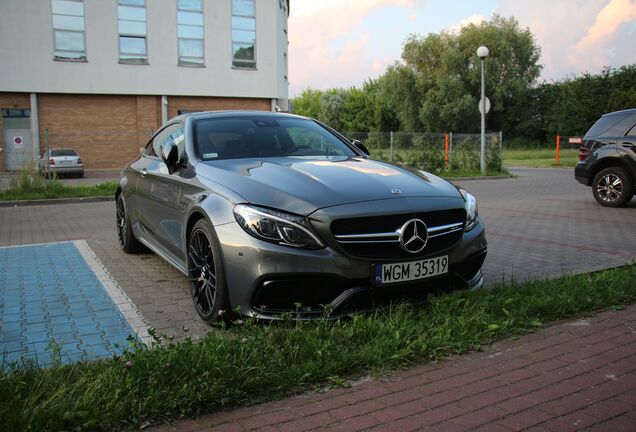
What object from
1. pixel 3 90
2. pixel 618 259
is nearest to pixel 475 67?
pixel 3 90

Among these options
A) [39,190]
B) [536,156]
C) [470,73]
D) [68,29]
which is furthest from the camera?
[470,73]

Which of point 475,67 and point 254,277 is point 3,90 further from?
point 475,67

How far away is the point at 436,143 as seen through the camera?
21531mm

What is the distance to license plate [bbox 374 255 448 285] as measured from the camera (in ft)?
11.8

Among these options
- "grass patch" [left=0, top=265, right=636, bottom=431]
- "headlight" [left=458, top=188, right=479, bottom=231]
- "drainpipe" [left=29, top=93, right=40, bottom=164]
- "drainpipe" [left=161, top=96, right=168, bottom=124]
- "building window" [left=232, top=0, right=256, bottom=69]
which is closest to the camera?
"grass patch" [left=0, top=265, right=636, bottom=431]

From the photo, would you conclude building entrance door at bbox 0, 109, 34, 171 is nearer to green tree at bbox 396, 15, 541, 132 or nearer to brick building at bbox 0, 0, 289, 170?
brick building at bbox 0, 0, 289, 170

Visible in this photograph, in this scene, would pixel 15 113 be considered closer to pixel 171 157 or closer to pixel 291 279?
pixel 171 157

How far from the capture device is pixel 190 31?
1236 inches

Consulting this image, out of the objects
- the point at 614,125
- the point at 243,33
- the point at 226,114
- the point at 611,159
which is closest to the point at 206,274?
the point at 226,114

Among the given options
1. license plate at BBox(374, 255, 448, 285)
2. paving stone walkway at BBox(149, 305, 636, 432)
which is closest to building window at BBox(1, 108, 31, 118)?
license plate at BBox(374, 255, 448, 285)

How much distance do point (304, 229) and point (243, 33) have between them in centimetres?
3100

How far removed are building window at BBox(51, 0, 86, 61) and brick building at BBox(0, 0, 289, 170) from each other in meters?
0.05

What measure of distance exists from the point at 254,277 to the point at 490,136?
2066cm

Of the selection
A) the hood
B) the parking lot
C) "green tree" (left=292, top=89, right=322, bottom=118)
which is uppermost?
"green tree" (left=292, top=89, right=322, bottom=118)
